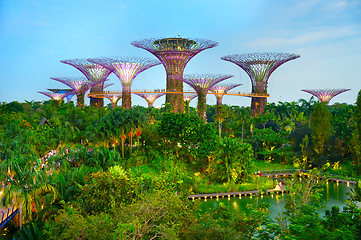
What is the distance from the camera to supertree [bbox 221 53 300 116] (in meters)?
47.0

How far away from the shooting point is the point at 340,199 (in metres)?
21.5

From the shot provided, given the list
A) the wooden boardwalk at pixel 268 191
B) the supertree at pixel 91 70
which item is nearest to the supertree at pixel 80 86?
the supertree at pixel 91 70

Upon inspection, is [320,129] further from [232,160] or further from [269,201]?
[269,201]

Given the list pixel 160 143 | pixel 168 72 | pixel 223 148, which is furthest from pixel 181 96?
pixel 223 148

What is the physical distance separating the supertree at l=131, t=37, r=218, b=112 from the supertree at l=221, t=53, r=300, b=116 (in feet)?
24.7

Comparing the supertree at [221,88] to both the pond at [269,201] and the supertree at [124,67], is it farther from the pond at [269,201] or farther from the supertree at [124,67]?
the pond at [269,201]

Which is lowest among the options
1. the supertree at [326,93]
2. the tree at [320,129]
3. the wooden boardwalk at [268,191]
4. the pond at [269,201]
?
the pond at [269,201]

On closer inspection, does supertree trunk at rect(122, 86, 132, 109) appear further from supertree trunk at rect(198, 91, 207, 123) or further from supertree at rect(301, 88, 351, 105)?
supertree at rect(301, 88, 351, 105)

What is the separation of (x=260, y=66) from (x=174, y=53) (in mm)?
14164

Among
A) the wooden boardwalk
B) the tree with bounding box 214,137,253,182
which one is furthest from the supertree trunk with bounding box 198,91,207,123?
the tree with bounding box 214,137,253,182

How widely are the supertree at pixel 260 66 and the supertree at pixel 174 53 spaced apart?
297 inches

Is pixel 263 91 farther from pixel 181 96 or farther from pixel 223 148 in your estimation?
pixel 223 148

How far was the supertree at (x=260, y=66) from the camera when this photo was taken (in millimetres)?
47031

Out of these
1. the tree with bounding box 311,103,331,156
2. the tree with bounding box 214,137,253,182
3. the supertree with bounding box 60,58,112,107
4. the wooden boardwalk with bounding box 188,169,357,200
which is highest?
the supertree with bounding box 60,58,112,107
